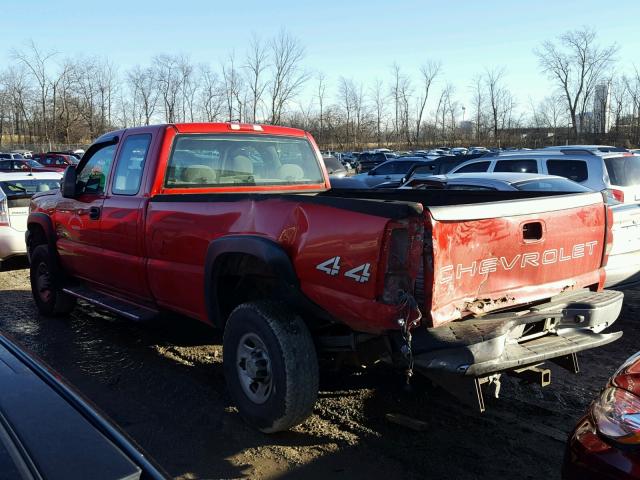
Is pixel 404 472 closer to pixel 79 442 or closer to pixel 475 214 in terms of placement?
pixel 475 214

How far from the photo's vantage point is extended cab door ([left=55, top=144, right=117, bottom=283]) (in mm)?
5543

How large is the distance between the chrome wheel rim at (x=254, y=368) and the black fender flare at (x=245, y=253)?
0.39 metres

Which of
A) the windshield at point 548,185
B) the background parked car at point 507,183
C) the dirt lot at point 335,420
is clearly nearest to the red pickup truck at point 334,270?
the dirt lot at point 335,420

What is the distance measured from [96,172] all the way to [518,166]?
8.49 meters

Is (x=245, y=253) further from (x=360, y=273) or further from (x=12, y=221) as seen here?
(x=12, y=221)

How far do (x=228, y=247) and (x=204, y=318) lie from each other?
0.80 m

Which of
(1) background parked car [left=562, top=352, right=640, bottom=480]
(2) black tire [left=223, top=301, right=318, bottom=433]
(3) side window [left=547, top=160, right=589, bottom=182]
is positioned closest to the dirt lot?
(2) black tire [left=223, top=301, right=318, bottom=433]

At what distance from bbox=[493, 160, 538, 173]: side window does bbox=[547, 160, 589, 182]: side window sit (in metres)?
0.33

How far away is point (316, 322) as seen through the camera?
3.84 m

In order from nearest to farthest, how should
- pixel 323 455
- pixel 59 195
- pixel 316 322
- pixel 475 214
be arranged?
1. pixel 475 214
2. pixel 323 455
3. pixel 316 322
4. pixel 59 195

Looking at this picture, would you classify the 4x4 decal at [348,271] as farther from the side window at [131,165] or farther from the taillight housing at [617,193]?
the taillight housing at [617,193]

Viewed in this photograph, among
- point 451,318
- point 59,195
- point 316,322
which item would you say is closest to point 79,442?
point 451,318

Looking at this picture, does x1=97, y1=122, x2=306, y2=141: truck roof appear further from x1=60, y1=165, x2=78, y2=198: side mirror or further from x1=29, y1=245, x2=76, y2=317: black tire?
x1=29, y1=245, x2=76, y2=317: black tire

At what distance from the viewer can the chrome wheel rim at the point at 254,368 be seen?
12.1 feet
